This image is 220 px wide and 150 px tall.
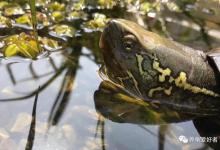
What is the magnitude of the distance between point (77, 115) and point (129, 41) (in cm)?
45

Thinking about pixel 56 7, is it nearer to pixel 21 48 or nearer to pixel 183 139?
pixel 21 48

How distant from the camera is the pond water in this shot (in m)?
1.83

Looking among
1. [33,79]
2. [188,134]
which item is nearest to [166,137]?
[188,134]

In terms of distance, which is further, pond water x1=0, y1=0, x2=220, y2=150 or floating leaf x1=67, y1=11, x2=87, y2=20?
floating leaf x1=67, y1=11, x2=87, y2=20

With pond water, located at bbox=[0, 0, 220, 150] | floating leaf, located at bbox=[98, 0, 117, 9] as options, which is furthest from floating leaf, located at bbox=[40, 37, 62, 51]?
floating leaf, located at bbox=[98, 0, 117, 9]

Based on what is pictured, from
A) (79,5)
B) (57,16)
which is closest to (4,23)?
(57,16)

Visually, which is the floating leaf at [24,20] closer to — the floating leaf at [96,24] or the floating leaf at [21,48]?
the floating leaf at [21,48]

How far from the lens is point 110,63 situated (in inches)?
83.4

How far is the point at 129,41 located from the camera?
6.52ft

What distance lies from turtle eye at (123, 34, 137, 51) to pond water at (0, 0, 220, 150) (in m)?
0.31

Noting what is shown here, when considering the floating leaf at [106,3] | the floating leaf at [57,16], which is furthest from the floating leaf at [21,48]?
the floating leaf at [106,3]

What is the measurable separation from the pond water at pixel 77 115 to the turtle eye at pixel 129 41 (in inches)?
12.3

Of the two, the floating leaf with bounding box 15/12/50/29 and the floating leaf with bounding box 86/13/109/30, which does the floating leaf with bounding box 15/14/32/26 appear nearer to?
the floating leaf with bounding box 15/12/50/29

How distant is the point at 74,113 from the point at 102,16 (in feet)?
3.76
